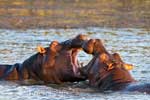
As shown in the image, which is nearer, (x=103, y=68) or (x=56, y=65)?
(x=103, y=68)

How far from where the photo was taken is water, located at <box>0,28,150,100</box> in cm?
1147

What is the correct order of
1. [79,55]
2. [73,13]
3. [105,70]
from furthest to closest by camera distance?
1. [73,13]
2. [79,55]
3. [105,70]

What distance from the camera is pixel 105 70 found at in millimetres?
11836

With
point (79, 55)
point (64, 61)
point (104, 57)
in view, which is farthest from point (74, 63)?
point (79, 55)

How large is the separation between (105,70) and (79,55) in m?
3.81

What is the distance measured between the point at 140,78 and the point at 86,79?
3.88ft

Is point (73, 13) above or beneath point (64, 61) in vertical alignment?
above

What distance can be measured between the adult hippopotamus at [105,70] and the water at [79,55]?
188 millimetres

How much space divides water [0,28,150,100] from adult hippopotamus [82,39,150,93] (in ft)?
0.62

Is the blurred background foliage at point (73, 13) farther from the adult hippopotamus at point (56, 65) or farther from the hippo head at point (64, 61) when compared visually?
the hippo head at point (64, 61)

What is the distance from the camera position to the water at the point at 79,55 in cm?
1147

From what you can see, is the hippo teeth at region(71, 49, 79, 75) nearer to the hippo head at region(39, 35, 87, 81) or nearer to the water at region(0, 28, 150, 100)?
the hippo head at region(39, 35, 87, 81)

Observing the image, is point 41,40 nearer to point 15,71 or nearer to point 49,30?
point 49,30

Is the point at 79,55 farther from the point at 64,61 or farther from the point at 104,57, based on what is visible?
the point at 104,57
